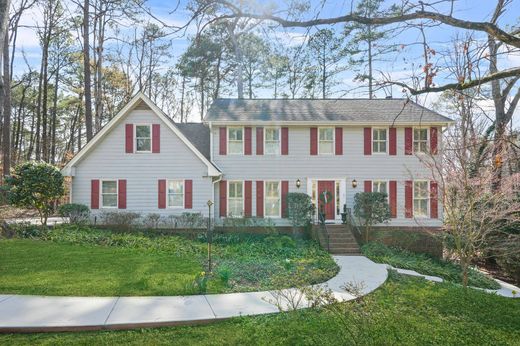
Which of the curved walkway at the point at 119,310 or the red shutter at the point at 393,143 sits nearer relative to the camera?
the curved walkway at the point at 119,310

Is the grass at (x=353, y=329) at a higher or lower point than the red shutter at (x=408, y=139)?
lower

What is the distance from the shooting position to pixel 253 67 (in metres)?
25.7

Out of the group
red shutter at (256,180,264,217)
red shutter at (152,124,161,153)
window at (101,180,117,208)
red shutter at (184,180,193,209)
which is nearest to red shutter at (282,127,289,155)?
red shutter at (256,180,264,217)

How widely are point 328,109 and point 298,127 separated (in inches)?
93.3

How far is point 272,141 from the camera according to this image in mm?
15906

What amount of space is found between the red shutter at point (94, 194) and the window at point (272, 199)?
26.2 ft

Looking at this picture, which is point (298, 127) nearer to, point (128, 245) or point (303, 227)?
point (303, 227)

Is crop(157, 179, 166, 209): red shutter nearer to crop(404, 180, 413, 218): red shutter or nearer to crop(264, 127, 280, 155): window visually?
crop(264, 127, 280, 155): window

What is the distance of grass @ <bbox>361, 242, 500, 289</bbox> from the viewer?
10.7 meters

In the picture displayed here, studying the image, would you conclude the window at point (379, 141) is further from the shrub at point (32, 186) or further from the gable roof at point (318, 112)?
the shrub at point (32, 186)

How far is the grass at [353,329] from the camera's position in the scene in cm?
449

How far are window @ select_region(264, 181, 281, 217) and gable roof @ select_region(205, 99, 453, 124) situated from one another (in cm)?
321

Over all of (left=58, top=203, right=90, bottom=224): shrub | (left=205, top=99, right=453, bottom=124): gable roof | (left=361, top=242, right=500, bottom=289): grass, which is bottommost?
(left=361, top=242, right=500, bottom=289): grass

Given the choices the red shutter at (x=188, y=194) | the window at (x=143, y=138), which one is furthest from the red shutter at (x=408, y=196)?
the window at (x=143, y=138)
